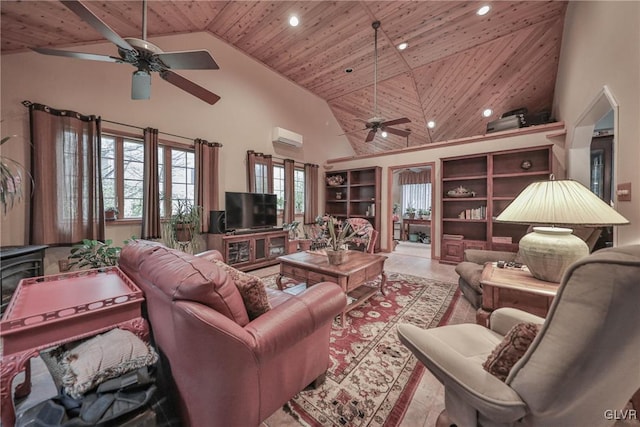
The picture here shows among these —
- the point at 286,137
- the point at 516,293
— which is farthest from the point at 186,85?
the point at 516,293

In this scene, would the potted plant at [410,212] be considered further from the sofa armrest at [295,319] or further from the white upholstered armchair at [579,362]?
the white upholstered armchair at [579,362]

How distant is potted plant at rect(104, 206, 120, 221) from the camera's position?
127 inches

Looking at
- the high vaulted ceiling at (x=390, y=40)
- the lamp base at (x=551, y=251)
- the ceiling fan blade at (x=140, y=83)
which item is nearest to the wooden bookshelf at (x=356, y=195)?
the high vaulted ceiling at (x=390, y=40)

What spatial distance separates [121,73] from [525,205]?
4.77 m

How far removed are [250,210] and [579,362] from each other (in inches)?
172

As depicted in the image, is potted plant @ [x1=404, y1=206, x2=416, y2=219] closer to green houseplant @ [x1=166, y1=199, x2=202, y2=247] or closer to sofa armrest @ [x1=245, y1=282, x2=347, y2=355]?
green houseplant @ [x1=166, y1=199, x2=202, y2=247]

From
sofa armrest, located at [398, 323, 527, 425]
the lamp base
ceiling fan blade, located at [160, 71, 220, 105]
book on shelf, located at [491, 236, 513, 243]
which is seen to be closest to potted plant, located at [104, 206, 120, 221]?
ceiling fan blade, located at [160, 71, 220, 105]

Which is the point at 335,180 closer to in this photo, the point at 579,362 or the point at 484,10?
the point at 484,10

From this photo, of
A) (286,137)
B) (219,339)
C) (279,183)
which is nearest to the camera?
(219,339)

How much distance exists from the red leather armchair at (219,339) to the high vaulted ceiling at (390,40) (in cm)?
328

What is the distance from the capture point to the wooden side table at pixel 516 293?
1.39 meters

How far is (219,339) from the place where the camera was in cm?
93

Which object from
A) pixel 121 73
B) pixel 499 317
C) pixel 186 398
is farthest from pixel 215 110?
pixel 499 317

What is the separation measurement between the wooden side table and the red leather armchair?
1080 mm
